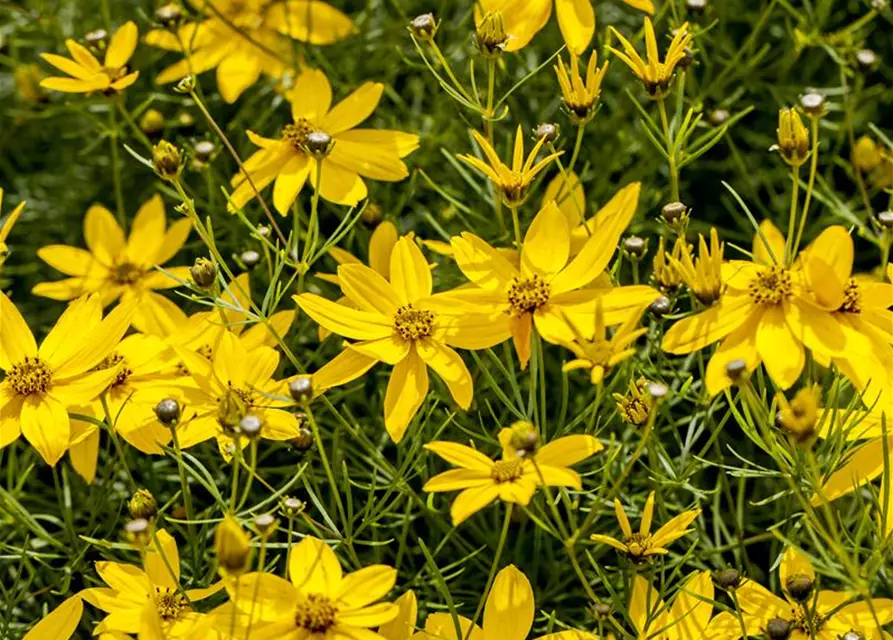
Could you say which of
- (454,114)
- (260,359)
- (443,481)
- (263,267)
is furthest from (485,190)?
(443,481)

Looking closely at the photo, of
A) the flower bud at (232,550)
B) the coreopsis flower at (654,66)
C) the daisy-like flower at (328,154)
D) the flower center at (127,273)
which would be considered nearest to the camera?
the flower bud at (232,550)

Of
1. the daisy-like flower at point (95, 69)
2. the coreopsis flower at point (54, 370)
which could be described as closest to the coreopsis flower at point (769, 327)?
the coreopsis flower at point (54, 370)

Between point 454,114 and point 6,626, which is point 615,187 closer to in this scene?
point 454,114

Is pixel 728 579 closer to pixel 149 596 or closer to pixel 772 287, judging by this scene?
pixel 772 287

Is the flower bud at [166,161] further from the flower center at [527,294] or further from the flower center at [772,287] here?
the flower center at [772,287]

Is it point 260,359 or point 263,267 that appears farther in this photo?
point 263,267

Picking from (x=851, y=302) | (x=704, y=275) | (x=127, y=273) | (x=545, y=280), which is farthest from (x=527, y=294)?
(x=127, y=273)

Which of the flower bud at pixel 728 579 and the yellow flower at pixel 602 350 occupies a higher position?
the yellow flower at pixel 602 350
